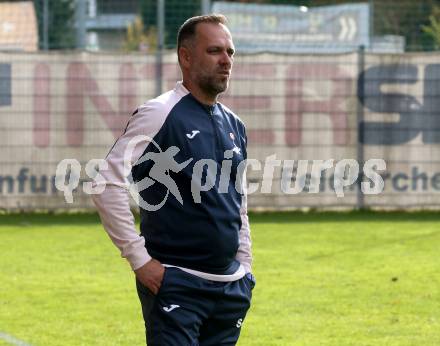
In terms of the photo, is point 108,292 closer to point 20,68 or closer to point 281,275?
point 281,275

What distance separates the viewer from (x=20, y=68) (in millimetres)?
18000

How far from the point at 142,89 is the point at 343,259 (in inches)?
248

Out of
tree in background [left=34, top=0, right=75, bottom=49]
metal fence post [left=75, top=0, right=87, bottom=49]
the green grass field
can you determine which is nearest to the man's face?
the green grass field

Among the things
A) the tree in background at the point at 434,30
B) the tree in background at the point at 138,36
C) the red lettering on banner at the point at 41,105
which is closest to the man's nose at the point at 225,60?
the red lettering on banner at the point at 41,105

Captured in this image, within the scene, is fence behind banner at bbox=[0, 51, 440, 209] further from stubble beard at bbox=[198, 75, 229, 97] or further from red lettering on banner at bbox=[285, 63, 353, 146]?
stubble beard at bbox=[198, 75, 229, 97]

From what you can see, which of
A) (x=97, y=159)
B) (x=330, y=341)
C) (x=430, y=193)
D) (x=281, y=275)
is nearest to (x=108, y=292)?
(x=281, y=275)

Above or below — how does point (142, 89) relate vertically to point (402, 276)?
above

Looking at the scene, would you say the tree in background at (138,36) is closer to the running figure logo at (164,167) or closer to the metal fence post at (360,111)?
the metal fence post at (360,111)

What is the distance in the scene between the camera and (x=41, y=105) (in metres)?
18.1

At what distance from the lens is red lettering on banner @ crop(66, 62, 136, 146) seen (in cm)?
1806

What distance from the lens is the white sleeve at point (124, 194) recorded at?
493 cm

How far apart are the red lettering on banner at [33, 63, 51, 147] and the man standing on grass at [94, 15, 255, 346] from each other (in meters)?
13.1

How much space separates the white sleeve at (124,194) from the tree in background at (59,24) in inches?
600

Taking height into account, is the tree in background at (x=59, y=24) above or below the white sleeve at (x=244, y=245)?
above
